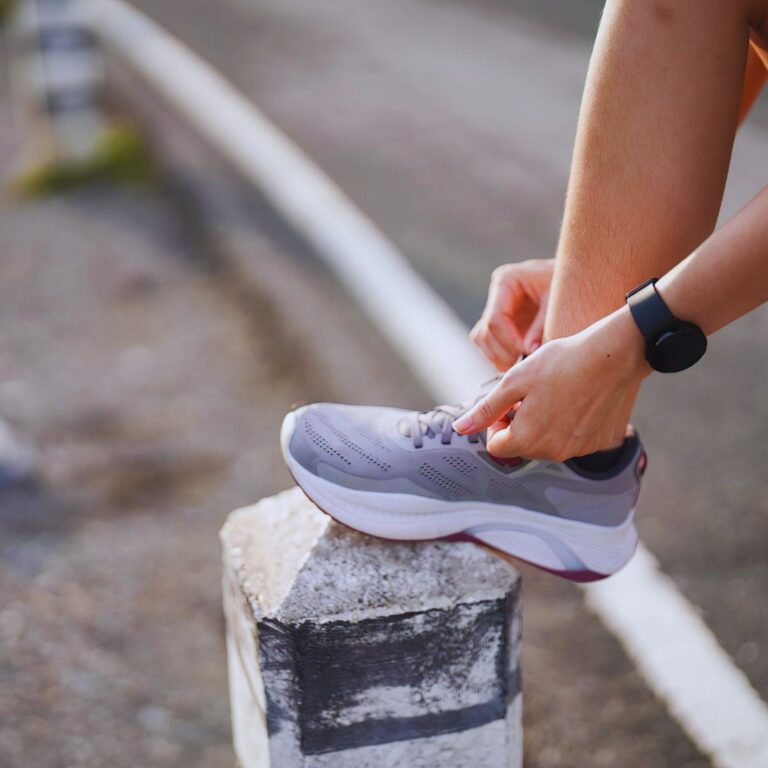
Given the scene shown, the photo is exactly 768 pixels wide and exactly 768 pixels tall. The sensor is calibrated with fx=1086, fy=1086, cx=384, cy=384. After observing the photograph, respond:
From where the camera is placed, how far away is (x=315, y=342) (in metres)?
4.39

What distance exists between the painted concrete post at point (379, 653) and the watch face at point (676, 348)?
0.49 metres

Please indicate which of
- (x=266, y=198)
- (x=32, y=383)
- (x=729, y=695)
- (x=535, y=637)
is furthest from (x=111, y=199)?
(x=729, y=695)

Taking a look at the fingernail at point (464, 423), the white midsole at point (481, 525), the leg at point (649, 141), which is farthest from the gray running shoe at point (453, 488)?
the leg at point (649, 141)

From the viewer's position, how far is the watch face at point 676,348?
167 cm

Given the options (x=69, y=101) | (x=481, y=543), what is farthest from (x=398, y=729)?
(x=69, y=101)

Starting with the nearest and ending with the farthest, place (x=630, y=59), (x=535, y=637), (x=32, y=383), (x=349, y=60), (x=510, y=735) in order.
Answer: (x=630, y=59) < (x=510, y=735) < (x=535, y=637) < (x=32, y=383) < (x=349, y=60)

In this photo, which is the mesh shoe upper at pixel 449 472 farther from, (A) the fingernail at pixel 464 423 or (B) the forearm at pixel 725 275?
(B) the forearm at pixel 725 275

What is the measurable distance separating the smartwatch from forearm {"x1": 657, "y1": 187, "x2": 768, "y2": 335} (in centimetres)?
2

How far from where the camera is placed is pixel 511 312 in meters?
2.21

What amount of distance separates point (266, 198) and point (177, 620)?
3.17 meters

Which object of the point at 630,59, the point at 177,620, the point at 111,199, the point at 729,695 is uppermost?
the point at 630,59

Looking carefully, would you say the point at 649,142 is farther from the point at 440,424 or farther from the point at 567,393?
the point at 440,424

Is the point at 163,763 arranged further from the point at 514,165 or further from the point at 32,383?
the point at 514,165

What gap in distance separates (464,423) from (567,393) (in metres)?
0.23
